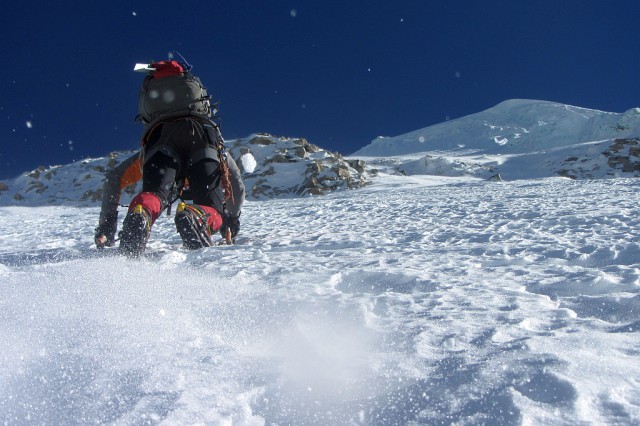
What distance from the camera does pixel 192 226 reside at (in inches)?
109

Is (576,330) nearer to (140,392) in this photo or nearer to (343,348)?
(343,348)

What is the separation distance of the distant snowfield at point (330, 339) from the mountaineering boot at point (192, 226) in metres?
0.33

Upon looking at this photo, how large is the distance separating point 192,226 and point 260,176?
17609 millimetres

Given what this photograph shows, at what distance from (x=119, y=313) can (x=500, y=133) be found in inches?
2599

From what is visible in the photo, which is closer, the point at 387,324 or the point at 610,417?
the point at 610,417

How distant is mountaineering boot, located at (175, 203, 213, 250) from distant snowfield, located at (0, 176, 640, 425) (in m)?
0.33

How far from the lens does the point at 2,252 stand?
3.25m

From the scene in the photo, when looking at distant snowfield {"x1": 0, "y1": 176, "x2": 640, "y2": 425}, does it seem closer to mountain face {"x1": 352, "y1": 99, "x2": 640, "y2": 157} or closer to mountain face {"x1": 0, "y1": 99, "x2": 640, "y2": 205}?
mountain face {"x1": 0, "y1": 99, "x2": 640, "y2": 205}

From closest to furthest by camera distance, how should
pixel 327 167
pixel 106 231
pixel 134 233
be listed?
pixel 134 233 → pixel 106 231 → pixel 327 167

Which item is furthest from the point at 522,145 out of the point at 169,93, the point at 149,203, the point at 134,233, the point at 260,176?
the point at 134,233

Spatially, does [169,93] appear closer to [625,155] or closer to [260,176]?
[260,176]

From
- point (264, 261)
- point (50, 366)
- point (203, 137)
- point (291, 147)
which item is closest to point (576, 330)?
point (50, 366)

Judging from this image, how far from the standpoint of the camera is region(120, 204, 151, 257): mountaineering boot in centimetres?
249

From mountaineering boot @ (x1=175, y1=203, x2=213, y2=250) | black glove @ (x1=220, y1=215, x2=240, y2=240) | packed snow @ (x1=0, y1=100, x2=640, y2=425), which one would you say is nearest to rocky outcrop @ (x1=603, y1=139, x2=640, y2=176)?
black glove @ (x1=220, y1=215, x2=240, y2=240)
